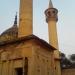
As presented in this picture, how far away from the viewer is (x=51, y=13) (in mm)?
18391

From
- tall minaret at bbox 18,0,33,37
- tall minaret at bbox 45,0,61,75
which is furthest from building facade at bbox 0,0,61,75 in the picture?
tall minaret at bbox 45,0,61,75

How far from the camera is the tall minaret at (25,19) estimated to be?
11.6m

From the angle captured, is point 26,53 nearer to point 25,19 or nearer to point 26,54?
point 26,54

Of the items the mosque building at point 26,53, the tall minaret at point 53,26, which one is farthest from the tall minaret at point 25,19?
the tall minaret at point 53,26

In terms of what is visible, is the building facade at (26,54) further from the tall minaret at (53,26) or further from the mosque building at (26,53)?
the tall minaret at (53,26)

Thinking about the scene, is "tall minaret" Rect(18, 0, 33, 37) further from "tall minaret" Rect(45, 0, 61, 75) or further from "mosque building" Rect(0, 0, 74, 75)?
"tall minaret" Rect(45, 0, 61, 75)

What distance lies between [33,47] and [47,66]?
192 centimetres

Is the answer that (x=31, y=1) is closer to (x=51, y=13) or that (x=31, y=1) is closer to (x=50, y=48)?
(x=50, y=48)

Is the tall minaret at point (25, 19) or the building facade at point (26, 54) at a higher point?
the tall minaret at point (25, 19)

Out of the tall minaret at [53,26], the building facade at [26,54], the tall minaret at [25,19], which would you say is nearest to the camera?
the building facade at [26,54]

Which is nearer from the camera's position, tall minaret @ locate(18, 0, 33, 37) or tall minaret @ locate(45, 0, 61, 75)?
tall minaret @ locate(18, 0, 33, 37)

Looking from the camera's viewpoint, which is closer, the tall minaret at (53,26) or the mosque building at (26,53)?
the mosque building at (26,53)

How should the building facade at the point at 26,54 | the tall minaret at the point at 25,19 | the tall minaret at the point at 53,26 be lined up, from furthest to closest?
the tall minaret at the point at 53,26
the tall minaret at the point at 25,19
the building facade at the point at 26,54

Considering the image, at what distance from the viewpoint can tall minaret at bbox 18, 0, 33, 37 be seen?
11.6m
